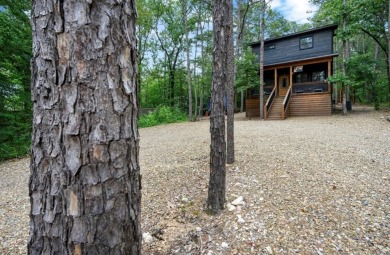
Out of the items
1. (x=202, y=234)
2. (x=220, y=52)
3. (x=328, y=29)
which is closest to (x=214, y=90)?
(x=220, y=52)

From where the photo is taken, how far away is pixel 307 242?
6.97 ft

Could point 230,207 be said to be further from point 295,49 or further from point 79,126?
point 295,49

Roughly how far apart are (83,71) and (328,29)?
17.0 metres

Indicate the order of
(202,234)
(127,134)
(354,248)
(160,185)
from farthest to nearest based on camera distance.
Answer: (160,185), (202,234), (354,248), (127,134)

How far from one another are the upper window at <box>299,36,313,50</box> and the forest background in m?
1.25

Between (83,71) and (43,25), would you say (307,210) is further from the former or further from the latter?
(43,25)

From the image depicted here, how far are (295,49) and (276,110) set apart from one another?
507 centimetres

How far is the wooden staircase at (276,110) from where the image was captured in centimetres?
1298

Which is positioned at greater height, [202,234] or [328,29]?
[328,29]

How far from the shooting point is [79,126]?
0.84 meters

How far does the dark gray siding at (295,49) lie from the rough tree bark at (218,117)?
1438 cm

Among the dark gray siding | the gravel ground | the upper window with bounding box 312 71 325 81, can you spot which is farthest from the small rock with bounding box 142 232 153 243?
the upper window with bounding box 312 71 325 81

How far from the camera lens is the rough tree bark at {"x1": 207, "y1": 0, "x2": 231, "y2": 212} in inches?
105

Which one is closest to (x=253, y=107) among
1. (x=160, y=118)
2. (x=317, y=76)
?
(x=317, y=76)
